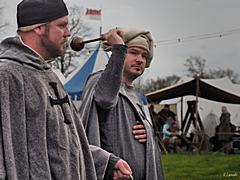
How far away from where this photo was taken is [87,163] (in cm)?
230

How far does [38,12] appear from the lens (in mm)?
2234

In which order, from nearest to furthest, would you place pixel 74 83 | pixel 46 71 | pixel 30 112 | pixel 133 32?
pixel 30 112 < pixel 46 71 < pixel 133 32 < pixel 74 83

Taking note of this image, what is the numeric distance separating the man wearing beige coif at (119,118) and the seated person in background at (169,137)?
14039 mm

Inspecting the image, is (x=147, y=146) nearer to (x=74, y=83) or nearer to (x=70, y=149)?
(x=70, y=149)

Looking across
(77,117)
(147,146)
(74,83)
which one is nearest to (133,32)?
(147,146)

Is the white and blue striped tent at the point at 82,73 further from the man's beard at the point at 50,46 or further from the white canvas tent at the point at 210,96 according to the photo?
the white canvas tent at the point at 210,96

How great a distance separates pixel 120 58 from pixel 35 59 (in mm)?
581

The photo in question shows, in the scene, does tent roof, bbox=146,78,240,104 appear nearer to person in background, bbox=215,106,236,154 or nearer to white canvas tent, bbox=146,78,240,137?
white canvas tent, bbox=146,78,240,137

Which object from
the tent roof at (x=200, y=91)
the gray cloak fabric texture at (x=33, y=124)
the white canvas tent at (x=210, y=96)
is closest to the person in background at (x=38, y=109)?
the gray cloak fabric texture at (x=33, y=124)

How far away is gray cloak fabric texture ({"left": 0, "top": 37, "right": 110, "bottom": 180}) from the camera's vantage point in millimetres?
1987

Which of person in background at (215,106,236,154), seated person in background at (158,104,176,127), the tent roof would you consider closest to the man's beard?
person in background at (215,106,236,154)

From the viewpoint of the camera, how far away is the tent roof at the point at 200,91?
58.4 ft

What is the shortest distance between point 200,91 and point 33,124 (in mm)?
16912

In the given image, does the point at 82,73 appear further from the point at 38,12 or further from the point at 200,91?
the point at 200,91
